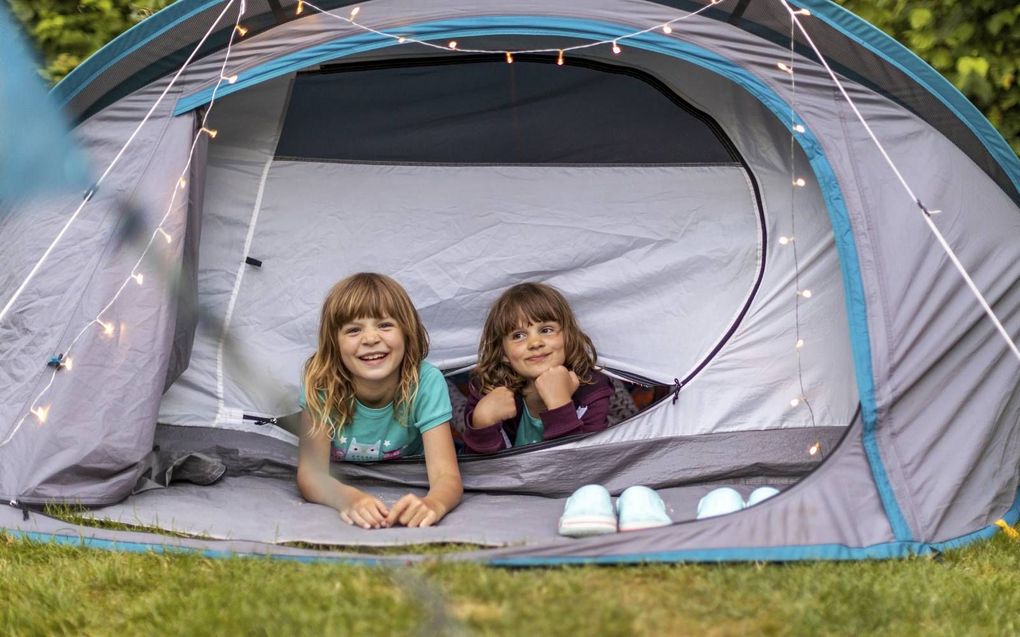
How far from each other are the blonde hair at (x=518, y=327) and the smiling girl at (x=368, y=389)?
11.4 inches

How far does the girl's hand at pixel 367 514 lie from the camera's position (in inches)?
110

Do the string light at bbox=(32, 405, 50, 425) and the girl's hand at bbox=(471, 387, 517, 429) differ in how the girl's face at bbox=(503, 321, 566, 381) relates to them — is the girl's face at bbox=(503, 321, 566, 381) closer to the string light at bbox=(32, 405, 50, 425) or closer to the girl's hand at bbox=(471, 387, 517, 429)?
the girl's hand at bbox=(471, 387, 517, 429)

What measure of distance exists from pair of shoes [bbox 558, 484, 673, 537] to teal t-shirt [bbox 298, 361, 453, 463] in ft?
1.61

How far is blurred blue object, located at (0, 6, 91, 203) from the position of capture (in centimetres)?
313

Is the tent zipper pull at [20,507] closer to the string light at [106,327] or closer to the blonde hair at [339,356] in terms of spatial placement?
the string light at [106,327]

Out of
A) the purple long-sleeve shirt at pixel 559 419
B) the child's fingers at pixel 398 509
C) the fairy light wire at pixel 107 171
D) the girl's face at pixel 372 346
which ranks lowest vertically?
the child's fingers at pixel 398 509

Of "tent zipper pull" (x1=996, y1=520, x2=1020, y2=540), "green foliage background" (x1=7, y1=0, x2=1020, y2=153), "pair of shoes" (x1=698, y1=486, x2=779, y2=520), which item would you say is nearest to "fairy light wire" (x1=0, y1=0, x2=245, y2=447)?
"pair of shoes" (x1=698, y1=486, x2=779, y2=520)

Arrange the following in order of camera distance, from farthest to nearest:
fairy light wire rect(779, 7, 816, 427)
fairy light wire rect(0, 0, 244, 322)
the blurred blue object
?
fairy light wire rect(779, 7, 816, 427), the blurred blue object, fairy light wire rect(0, 0, 244, 322)

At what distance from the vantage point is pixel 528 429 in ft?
11.2

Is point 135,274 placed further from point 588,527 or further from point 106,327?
point 588,527

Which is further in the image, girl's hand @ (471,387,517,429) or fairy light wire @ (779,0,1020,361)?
girl's hand @ (471,387,517,429)

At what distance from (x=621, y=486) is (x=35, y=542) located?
148 centimetres

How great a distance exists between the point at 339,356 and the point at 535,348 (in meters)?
0.57

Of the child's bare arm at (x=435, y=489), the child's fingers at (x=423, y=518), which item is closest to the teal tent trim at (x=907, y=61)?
the child's bare arm at (x=435, y=489)
